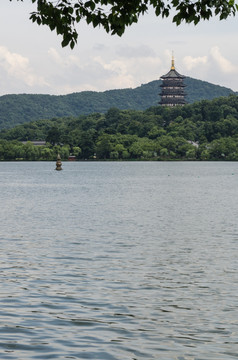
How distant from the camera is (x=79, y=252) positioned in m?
26.8

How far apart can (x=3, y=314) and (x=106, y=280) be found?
517cm

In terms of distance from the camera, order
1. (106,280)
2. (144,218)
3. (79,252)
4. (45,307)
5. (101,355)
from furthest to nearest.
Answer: (144,218) < (79,252) < (106,280) < (45,307) < (101,355)

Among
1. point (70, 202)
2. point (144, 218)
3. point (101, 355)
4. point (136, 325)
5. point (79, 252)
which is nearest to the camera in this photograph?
point (101, 355)

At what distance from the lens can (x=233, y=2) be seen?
39.5ft

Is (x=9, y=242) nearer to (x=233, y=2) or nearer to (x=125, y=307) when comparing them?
(x=125, y=307)

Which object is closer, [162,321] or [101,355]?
[101,355]

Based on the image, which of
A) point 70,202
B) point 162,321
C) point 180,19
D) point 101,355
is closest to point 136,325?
point 162,321

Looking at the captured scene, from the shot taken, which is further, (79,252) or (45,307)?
(79,252)

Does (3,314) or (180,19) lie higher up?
(180,19)

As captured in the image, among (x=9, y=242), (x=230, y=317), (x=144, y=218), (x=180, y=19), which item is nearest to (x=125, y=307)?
(x=230, y=317)

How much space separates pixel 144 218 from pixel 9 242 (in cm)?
1542

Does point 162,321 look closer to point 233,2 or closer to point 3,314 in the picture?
point 3,314

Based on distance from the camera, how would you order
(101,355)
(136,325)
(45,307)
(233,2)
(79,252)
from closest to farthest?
(233,2), (101,355), (136,325), (45,307), (79,252)

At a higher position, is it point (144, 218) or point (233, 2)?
point (233, 2)
